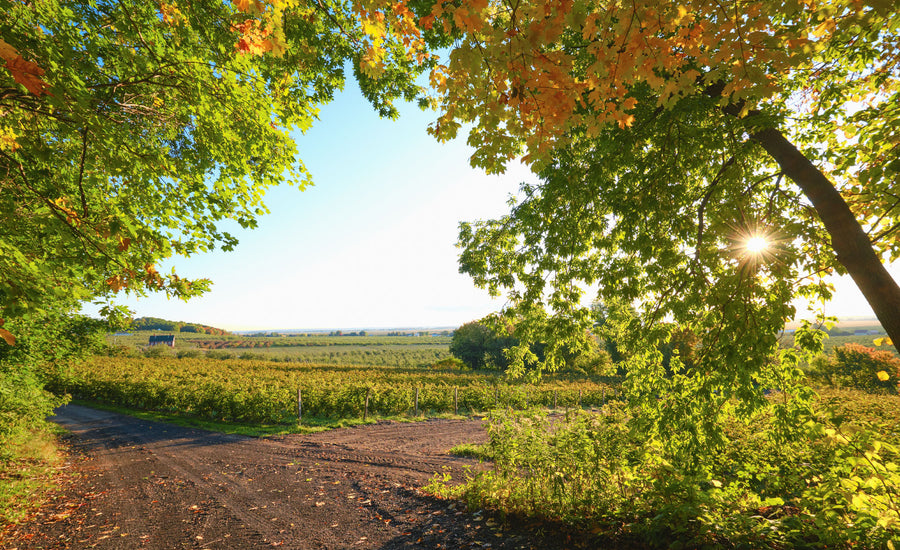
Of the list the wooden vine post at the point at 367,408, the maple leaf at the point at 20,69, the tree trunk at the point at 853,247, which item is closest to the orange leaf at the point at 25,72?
the maple leaf at the point at 20,69

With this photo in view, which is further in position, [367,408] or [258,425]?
[367,408]

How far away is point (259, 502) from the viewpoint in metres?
6.84

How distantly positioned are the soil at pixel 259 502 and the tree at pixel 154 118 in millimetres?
4250

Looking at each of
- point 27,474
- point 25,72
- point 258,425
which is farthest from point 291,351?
point 25,72

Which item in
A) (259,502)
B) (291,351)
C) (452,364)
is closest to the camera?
(259,502)

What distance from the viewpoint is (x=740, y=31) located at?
2586 mm

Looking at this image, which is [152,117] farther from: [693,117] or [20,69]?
[693,117]

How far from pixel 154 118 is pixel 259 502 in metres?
7.40

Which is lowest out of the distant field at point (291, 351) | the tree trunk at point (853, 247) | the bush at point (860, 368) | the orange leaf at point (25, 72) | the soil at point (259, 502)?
the distant field at point (291, 351)

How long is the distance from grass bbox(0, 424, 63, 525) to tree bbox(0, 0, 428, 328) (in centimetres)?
480

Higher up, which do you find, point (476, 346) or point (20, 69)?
point (20, 69)

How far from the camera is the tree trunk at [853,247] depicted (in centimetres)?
331

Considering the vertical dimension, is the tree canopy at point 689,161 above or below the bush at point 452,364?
above

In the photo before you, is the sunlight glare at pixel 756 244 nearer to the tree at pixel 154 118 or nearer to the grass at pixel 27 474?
the tree at pixel 154 118
